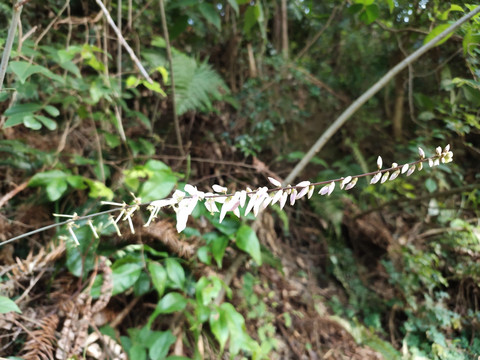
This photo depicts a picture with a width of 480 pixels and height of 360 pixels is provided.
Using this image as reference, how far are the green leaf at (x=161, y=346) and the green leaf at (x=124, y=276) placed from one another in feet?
0.94

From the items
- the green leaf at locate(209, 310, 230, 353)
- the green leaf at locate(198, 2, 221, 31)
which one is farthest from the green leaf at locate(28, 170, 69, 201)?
the green leaf at locate(198, 2, 221, 31)

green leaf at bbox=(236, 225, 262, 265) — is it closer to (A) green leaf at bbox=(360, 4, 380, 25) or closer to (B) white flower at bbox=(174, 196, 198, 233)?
(B) white flower at bbox=(174, 196, 198, 233)

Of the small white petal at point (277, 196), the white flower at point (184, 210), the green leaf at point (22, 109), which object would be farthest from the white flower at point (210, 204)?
the green leaf at point (22, 109)

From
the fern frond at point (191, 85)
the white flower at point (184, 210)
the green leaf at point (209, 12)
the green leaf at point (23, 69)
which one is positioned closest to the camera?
the white flower at point (184, 210)

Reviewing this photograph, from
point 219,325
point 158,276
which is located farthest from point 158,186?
point 219,325

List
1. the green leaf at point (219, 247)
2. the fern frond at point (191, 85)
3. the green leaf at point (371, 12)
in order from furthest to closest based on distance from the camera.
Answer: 1. the fern frond at point (191, 85)
2. the green leaf at point (371, 12)
3. the green leaf at point (219, 247)

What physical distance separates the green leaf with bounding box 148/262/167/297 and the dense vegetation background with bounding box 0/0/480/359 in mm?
12

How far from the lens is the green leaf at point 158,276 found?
1540 millimetres

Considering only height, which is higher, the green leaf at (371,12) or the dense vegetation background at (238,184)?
the green leaf at (371,12)

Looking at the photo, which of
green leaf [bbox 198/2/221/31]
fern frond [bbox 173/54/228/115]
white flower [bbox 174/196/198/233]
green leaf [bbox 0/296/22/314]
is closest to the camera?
white flower [bbox 174/196/198/233]

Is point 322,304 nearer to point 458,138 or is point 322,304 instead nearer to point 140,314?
point 140,314

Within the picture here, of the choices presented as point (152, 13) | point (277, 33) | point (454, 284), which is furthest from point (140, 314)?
point (277, 33)

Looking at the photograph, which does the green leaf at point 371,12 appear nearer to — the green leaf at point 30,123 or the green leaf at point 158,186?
the green leaf at point 158,186

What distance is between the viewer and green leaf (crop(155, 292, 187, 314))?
156 centimetres
